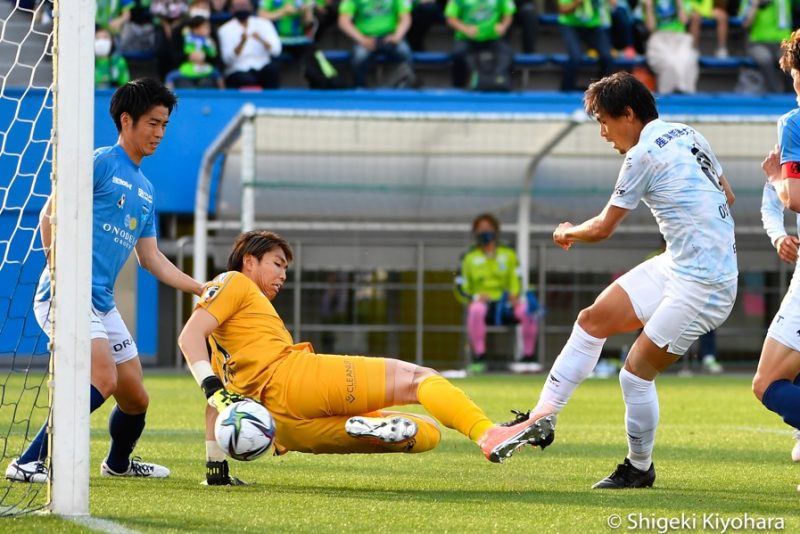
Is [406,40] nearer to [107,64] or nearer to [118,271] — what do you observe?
[107,64]

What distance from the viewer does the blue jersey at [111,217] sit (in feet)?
18.3

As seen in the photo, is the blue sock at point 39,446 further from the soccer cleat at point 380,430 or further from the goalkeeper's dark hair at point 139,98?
the goalkeeper's dark hair at point 139,98

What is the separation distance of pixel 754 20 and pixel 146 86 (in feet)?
45.9

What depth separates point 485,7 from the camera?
17.1 meters

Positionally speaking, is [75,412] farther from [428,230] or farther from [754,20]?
[754,20]

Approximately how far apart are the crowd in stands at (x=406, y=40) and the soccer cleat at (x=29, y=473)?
11437 millimetres

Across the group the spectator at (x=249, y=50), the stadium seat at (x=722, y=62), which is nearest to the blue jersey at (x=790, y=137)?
the spectator at (x=249, y=50)

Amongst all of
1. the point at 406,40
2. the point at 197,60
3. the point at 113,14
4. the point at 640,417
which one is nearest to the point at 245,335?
the point at 640,417

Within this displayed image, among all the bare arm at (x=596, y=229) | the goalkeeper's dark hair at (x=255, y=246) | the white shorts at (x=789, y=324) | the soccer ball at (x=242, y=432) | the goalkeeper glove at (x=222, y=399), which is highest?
the bare arm at (x=596, y=229)

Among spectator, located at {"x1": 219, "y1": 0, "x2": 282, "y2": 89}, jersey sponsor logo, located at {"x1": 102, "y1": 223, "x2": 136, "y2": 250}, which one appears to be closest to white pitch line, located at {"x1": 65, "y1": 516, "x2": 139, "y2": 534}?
jersey sponsor logo, located at {"x1": 102, "y1": 223, "x2": 136, "y2": 250}

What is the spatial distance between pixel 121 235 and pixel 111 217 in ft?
0.35

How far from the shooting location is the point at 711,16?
726 inches

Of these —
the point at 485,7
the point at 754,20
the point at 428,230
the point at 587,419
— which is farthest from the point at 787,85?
the point at 587,419

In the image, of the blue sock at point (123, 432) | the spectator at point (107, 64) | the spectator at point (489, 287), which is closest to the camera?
the blue sock at point (123, 432)
